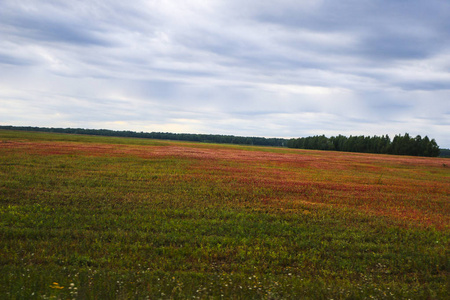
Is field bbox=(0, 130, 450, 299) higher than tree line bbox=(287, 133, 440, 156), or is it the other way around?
tree line bbox=(287, 133, 440, 156)

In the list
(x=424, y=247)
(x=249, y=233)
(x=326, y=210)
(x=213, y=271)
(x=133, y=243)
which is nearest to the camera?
(x=213, y=271)

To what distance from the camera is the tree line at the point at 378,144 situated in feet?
404

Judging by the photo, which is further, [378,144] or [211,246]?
[378,144]

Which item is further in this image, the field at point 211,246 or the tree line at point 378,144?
the tree line at point 378,144

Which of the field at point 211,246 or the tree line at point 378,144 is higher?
the tree line at point 378,144

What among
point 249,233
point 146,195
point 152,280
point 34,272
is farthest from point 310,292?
point 146,195

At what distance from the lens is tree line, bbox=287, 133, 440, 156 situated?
12300cm

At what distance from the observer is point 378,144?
461ft

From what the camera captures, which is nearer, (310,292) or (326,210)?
(310,292)

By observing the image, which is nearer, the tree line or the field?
the field

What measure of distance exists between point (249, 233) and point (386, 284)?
16.3 feet

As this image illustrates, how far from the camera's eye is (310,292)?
23.7ft

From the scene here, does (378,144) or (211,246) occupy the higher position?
(378,144)

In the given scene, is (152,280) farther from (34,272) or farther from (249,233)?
(249,233)
